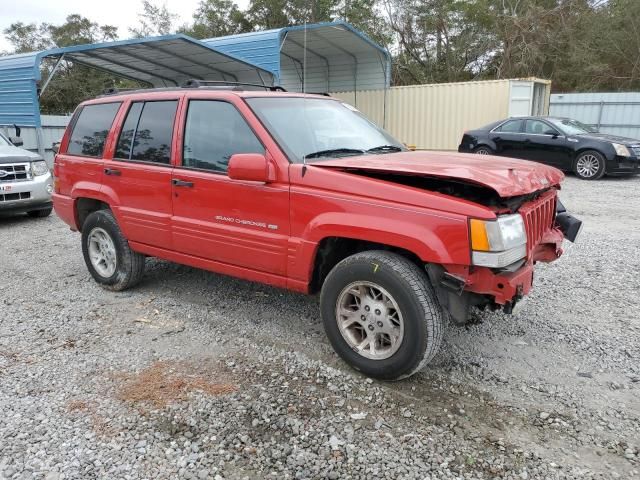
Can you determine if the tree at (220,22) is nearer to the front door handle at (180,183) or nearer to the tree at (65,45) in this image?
the tree at (65,45)

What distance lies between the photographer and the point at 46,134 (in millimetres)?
14453

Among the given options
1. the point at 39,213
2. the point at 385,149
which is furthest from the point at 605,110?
the point at 39,213

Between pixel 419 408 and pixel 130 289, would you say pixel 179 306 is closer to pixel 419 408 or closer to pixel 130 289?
pixel 130 289

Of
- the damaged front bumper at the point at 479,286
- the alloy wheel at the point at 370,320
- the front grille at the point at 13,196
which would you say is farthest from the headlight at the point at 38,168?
the damaged front bumper at the point at 479,286

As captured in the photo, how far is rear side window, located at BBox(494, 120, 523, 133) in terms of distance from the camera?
1295 centimetres

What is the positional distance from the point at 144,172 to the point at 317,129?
5.18ft

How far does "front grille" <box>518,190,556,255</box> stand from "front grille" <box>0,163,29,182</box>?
7993 mm

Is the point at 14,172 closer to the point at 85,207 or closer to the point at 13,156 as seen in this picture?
the point at 13,156

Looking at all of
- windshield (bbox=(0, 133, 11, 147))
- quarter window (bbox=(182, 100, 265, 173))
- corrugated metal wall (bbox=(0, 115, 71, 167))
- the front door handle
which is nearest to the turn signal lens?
quarter window (bbox=(182, 100, 265, 173))

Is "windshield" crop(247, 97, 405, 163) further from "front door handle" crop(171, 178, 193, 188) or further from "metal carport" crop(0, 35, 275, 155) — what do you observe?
"metal carport" crop(0, 35, 275, 155)

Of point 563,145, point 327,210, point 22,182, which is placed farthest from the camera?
point 563,145

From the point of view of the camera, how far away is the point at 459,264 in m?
2.94

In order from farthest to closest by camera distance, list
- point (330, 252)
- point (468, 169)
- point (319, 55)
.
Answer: point (319, 55)
point (330, 252)
point (468, 169)

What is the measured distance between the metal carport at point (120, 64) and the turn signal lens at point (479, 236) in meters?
11.6
